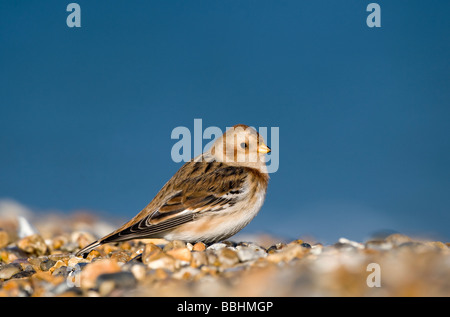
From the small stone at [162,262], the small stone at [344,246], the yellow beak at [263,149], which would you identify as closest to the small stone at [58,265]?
the small stone at [162,262]

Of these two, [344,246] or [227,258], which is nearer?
[227,258]

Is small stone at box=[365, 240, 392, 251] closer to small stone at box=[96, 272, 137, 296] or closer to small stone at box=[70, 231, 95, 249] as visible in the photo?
small stone at box=[96, 272, 137, 296]

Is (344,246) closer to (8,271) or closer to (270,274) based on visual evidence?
(270,274)

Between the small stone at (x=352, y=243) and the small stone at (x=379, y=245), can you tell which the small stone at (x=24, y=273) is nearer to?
the small stone at (x=352, y=243)

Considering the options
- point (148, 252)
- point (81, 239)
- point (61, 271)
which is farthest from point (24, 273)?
point (81, 239)

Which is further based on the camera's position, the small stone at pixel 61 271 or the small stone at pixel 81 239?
the small stone at pixel 81 239

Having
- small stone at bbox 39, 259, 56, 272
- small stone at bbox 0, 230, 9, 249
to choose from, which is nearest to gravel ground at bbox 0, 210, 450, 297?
small stone at bbox 39, 259, 56, 272
